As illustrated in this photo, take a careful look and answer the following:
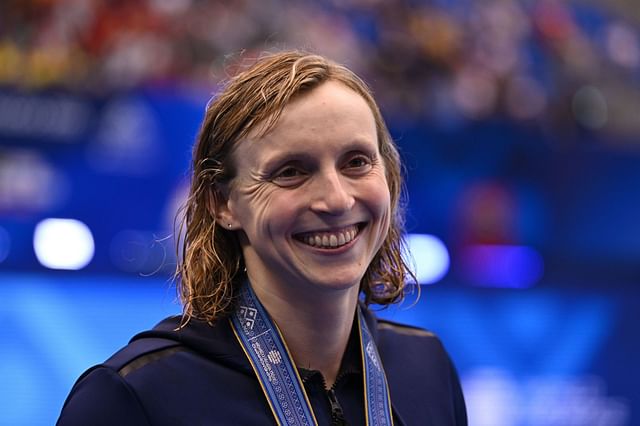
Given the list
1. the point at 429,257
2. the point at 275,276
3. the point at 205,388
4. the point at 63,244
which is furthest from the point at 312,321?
the point at 429,257

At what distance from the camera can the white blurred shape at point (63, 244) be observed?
14.9 ft

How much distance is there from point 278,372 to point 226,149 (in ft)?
1.34

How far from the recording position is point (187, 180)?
15.8ft

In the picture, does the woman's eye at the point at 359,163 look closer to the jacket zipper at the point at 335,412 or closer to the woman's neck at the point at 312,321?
the woman's neck at the point at 312,321

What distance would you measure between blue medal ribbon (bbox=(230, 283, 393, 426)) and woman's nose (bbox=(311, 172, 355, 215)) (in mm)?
230

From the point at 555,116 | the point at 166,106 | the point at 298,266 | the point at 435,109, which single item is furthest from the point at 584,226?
the point at 298,266

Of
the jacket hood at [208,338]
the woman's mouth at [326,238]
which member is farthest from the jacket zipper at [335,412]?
the woman's mouth at [326,238]

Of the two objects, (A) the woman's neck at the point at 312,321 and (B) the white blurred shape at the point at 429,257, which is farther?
(B) the white blurred shape at the point at 429,257

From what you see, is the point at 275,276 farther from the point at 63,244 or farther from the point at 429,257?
the point at 429,257

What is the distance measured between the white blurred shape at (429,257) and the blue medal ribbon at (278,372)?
3496 mm

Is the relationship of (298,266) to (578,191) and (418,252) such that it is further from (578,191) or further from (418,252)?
(578,191)

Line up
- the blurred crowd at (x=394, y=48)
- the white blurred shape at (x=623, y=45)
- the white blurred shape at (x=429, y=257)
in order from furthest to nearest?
the white blurred shape at (x=623, y=45) < the blurred crowd at (x=394, y=48) < the white blurred shape at (x=429, y=257)

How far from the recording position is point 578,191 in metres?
5.75

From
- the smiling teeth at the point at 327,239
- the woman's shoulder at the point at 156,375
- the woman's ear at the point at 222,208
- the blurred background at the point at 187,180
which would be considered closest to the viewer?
the woman's shoulder at the point at 156,375
